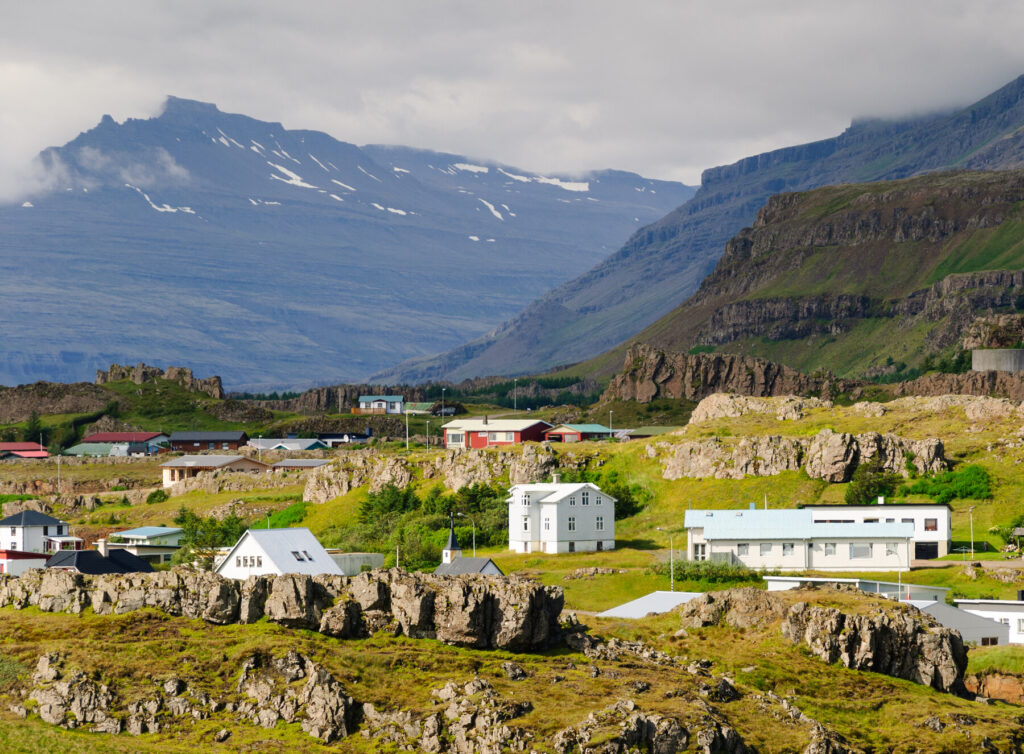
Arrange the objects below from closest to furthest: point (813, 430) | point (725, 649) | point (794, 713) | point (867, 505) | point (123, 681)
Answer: point (123, 681) → point (794, 713) → point (725, 649) → point (867, 505) → point (813, 430)

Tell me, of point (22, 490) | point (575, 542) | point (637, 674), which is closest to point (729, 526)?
point (575, 542)

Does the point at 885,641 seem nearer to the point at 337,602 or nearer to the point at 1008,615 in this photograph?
the point at 1008,615

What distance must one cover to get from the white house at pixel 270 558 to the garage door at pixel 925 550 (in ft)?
149

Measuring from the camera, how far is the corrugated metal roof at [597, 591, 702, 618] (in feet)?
278

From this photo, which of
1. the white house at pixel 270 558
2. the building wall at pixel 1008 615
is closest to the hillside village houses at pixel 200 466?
the white house at pixel 270 558

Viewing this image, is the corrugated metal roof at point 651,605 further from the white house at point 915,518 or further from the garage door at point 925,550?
the garage door at point 925,550

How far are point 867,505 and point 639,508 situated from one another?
20.3 meters

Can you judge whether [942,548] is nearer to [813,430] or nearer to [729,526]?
[729,526]

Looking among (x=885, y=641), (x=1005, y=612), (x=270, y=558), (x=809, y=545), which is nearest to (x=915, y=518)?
(x=809, y=545)

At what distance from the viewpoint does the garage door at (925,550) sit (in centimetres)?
11112

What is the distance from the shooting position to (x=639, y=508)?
130 meters

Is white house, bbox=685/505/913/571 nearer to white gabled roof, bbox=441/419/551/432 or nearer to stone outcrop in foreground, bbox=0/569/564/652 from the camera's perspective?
stone outcrop in foreground, bbox=0/569/564/652

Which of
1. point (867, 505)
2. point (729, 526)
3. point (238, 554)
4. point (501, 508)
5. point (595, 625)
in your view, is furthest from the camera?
point (501, 508)

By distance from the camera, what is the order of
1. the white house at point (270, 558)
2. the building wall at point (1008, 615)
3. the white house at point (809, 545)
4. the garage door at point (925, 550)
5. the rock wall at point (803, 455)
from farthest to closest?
the rock wall at point (803, 455)
the garage door at point (925, 550)
the white house at point (809, 545)
the building wall at point (1008, 615)
the white house at point (270, 558)
